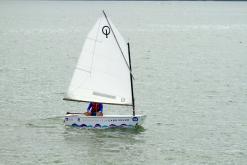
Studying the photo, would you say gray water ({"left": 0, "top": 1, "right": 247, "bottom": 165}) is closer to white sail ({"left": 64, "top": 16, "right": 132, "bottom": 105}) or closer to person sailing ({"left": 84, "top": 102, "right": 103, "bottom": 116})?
person sailing ({"left": 84, "top": 102, "right": 103, "bottom": 116})

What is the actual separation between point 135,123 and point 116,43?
5.83m

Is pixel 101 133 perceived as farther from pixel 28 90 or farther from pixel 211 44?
pixel 211 44

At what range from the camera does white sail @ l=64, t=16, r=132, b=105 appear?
170ft

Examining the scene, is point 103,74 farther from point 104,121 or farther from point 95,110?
point 104,121

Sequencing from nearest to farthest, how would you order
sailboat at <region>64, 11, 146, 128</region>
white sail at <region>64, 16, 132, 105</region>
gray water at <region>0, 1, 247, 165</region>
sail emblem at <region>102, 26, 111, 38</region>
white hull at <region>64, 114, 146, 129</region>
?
gray water at <region>0, 1, 247, 165</region> < white hull at <region>64, 114, 146, 129</region> < sail emblem at <region>102, 26, 111, 38</region> < sailboat at <region>64, 11, 146, 128</region> < white sail at <region>64, 16, 132, 105</region>

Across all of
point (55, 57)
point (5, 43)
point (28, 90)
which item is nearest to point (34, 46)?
point (5, 43)

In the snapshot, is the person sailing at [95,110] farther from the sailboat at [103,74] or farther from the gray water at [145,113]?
the gray water at [145,113]

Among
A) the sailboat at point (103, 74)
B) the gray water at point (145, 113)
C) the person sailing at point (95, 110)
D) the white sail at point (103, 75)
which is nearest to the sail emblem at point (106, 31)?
the sailboat at point (103, 74)

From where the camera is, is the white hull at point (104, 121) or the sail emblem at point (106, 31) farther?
the sail emblem at point (106, 31)

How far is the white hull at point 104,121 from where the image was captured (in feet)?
167

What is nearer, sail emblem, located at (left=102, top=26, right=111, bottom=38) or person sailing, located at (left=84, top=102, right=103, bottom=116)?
sail emblem, located at (left=102, top=26, right=111, bottom=38)

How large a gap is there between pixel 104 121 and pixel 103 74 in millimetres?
3513

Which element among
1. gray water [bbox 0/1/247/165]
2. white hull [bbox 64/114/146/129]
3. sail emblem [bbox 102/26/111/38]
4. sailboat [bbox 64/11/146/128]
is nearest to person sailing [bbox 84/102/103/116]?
sailboat [bbox 64/11/146/128]

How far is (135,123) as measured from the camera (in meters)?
51.0
